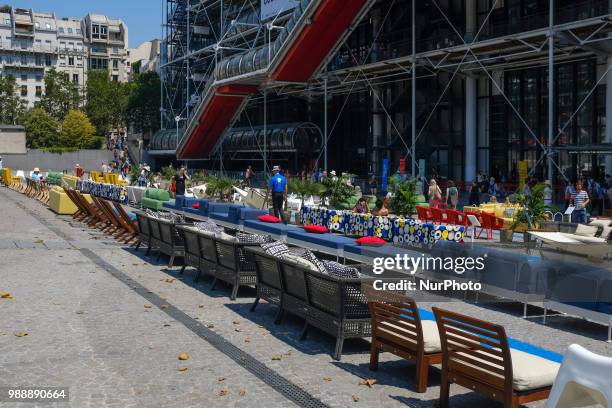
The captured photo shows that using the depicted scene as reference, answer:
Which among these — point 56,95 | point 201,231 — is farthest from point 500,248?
point 56,95

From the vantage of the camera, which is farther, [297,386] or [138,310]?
[138,310]

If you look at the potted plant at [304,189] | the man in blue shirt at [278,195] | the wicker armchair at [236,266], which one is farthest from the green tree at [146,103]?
the wicker armchair at [236,266]

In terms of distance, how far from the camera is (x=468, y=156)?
3484 cm

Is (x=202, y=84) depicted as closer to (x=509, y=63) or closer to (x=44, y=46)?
(x=509, y=63)

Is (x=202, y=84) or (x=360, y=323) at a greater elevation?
(x=202, y=84)

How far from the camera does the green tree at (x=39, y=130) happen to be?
80688mm

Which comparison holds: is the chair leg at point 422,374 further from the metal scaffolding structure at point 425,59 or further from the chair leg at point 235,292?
the metal scaffolding structure at point 425,59

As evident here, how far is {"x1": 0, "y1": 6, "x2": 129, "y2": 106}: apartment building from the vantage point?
111688 mm

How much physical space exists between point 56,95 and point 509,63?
6709cm

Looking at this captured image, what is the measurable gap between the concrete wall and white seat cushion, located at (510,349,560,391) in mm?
69128

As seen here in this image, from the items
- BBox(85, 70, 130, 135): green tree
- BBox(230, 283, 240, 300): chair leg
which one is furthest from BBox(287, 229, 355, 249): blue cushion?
BBox(85, 70, 130, 135): green tree

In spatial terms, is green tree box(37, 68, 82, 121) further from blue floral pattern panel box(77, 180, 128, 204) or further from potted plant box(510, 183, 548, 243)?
potted plant box(510, 183, 548, 243)

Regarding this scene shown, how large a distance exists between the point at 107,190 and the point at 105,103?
56631mm

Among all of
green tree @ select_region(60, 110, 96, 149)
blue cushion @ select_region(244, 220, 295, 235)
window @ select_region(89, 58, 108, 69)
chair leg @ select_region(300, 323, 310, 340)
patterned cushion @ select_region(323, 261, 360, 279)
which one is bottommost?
chair leg @ select_region(300, 323, 310, 340)
